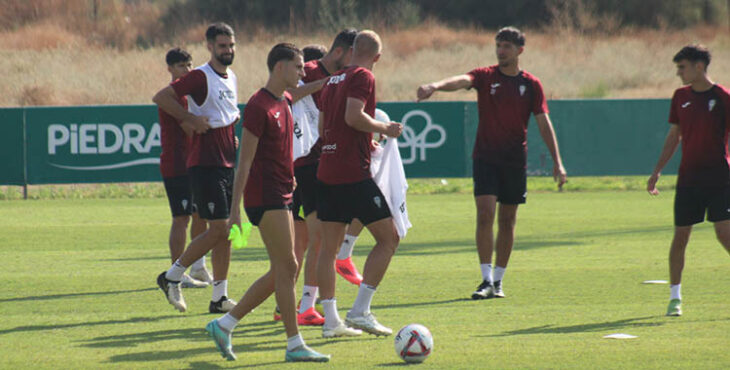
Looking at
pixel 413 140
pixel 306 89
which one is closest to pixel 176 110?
pixel 306 89

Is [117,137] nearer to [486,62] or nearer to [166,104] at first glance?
[166,104]

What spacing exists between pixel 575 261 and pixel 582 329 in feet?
13.9

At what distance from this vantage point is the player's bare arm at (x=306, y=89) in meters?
8.94

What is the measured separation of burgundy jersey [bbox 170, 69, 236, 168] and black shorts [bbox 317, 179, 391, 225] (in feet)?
5.04

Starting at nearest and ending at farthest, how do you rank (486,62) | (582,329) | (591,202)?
(582,329), (591,202), (486,62)

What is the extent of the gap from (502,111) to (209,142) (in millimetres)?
2692

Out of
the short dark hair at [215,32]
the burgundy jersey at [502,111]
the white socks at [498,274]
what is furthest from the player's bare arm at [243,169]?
the white socks at [498,274]

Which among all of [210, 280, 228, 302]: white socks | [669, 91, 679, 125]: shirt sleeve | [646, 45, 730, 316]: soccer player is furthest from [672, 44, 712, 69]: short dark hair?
[210, 280, 228, 302]: white socks

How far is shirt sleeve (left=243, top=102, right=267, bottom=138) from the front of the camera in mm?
7047

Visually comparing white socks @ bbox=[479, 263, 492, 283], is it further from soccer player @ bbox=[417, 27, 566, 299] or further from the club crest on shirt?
the club crest on shirt

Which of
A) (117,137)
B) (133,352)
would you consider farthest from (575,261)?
(117,137)

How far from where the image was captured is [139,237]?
15383 millimetres

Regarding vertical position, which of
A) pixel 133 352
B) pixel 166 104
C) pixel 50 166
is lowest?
pixel 50 166

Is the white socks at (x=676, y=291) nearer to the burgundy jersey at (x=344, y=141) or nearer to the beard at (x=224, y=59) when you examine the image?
the burgundy jersey at (x=344, y=141)
